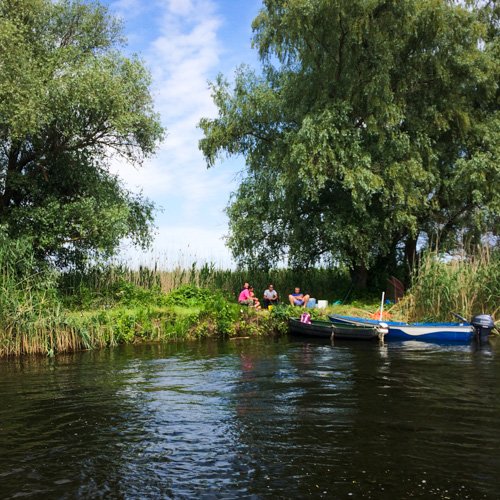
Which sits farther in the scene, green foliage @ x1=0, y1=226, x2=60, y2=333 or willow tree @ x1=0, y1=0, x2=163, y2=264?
willow tree @ x1=0, y1=0, x2=163, y2=264

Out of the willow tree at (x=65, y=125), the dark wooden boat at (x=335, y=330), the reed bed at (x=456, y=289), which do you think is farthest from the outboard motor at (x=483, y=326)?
the willow tree at (x=65, y=125)

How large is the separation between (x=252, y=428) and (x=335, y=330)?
11.9m

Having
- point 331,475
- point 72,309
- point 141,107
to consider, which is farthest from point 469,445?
point 141,107

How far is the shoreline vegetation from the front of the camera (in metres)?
16.7

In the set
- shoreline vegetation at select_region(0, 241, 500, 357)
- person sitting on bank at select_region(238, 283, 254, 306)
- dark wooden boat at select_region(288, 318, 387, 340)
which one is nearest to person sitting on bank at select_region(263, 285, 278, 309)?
person sitting on bank at select_region(238, 283, 254, 306)

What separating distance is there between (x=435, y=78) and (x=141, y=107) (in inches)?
526

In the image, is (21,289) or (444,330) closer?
(21,289)

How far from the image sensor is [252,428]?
8812mm

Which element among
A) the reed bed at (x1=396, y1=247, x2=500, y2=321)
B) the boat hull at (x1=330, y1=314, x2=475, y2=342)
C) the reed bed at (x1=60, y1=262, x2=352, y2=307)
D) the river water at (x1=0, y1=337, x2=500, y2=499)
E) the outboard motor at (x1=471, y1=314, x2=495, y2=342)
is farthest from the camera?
the reed bed at (x1=60, y1=262, x2=352, y2=307)

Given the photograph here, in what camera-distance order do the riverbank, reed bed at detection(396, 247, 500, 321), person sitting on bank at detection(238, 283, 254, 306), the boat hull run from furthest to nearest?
1. person sitting on bank at detection(238, 283, 254, 306)
2. reed bed at detection(396, 247, 500, 321)
3. the boat hull
4. the riverbank

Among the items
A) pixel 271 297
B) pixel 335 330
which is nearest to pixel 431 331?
pixel 335 330

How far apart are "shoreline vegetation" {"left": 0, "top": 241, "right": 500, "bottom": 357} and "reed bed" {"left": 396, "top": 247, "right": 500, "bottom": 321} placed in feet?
0.12

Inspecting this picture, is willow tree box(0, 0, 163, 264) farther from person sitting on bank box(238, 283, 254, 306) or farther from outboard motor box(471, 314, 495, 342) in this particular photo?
outboard motor box(471, 314, 495, 342)

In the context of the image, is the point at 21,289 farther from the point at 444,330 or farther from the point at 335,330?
the point at 444,330
